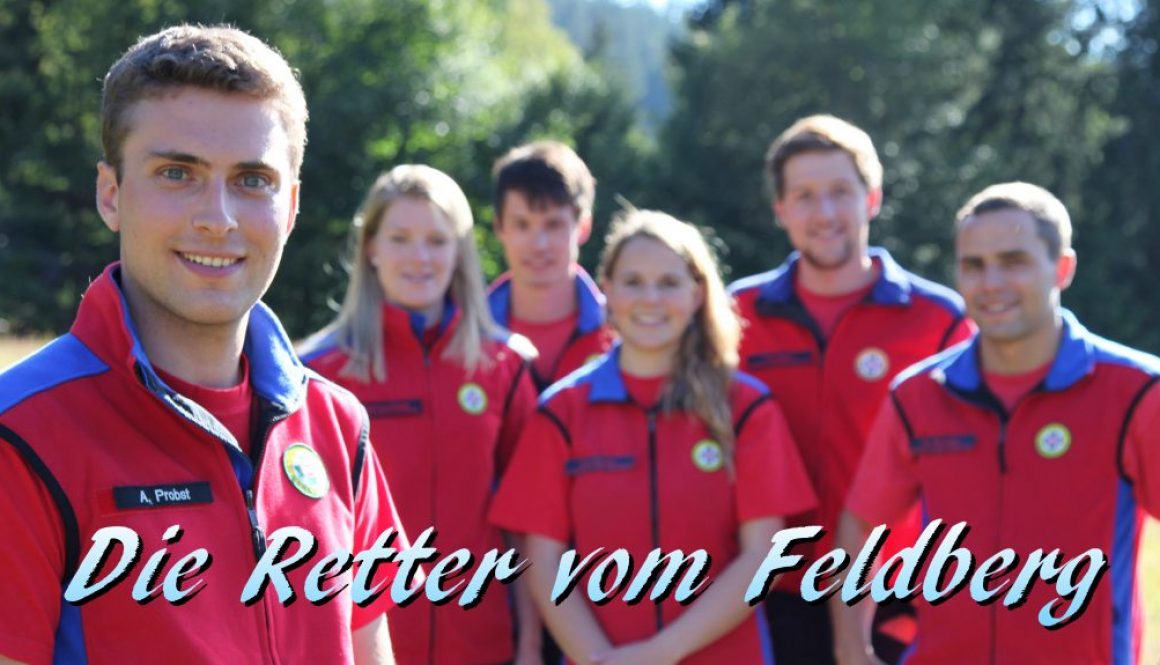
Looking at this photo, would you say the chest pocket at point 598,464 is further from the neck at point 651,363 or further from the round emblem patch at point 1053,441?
the round emblem patch at point 1053,441

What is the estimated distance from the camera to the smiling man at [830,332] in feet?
15.6

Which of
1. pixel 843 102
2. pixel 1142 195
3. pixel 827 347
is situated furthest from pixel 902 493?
pixel 1142 195

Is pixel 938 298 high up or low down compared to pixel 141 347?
down

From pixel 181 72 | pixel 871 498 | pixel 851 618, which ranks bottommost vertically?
pixel 851 618

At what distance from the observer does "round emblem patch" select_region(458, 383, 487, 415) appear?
4.52 m

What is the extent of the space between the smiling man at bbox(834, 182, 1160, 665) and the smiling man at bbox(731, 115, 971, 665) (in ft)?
0.98

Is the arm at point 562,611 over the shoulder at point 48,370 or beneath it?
beneath

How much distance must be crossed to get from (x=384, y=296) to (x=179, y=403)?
2.41 meters

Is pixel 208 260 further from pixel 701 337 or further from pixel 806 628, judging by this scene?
pixel 806 628

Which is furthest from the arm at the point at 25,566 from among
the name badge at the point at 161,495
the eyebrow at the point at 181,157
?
the eyebrow at the point at 181,157

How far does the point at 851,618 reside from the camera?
4.47m

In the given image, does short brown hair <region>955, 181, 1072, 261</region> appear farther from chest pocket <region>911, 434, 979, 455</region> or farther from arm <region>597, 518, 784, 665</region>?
arm <region>597, 518, 784, 665</region>

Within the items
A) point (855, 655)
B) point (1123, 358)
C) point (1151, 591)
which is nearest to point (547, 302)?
point (855, 655)

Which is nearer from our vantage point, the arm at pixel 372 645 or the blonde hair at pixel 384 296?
the arm at pixel 372 645
